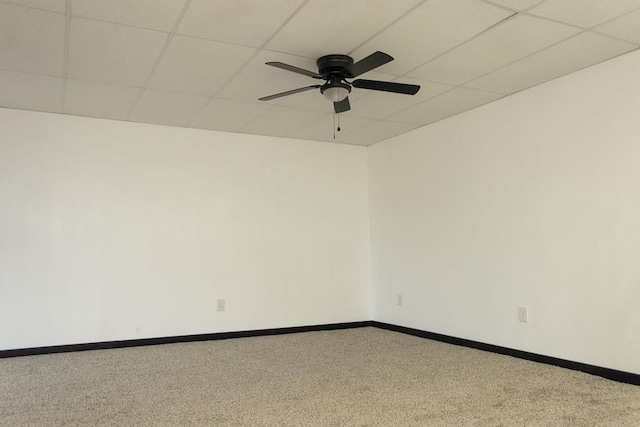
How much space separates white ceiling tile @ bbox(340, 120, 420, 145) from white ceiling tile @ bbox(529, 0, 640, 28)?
2.23 metres

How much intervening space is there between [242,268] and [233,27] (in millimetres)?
2940

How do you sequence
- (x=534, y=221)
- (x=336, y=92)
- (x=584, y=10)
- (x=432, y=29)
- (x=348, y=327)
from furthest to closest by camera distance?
(x=348, y=327) < (x=534, y=221) < (x=336, y=92) < (x=432, y=29) < (x=584, y=10)

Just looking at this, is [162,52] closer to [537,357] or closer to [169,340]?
[169,340]

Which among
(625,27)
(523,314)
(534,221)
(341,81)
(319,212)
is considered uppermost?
(625,27)

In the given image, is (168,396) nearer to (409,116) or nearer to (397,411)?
(397,411)

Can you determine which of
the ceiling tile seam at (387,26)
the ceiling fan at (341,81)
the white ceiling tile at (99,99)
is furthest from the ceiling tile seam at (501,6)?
the white ceiling tile at (99,99)

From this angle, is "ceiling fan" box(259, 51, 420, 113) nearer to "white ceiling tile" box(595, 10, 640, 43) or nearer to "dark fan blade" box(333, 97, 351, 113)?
"dark fan blade" box(333, 97, 351, 113)

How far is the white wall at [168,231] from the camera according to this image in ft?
13.9

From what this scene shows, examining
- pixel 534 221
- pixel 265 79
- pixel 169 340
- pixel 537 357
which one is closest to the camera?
pixel 265 79

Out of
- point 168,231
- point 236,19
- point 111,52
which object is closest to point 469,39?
point 236,19

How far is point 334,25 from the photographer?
269cm

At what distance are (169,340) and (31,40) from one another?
2985 mm

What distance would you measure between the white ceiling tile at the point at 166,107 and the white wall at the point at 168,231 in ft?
0.73

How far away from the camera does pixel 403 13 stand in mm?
2582
